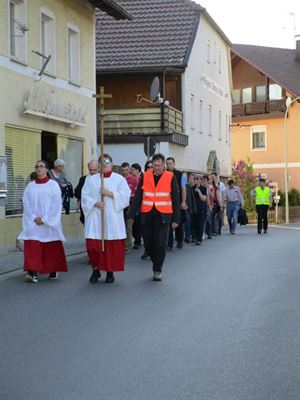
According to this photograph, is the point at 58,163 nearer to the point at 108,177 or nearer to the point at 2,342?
the point at 108,177

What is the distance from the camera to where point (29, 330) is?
7.82 metres

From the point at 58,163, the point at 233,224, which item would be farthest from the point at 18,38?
the point at 233,224

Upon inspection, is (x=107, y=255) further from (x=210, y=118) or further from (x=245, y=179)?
(x=245, y=179)

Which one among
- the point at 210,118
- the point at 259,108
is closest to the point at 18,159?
the point at 210,118

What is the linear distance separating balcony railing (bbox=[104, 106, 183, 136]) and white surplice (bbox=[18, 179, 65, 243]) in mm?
19283

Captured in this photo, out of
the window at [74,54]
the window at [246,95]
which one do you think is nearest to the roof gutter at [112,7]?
the window at [74,54]

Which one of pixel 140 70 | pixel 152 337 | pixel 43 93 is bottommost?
pixel 152 337

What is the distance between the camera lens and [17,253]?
53.5 feet

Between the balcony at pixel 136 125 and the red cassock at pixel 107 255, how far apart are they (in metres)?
19.7

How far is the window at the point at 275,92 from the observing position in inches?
2165

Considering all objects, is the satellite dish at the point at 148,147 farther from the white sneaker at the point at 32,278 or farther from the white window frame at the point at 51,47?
the white sneaker at the point at 32,278

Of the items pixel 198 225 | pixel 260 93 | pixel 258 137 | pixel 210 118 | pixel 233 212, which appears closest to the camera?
pixel 198 225

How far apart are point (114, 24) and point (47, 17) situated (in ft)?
54.1

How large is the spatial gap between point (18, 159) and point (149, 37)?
58.1 ft
